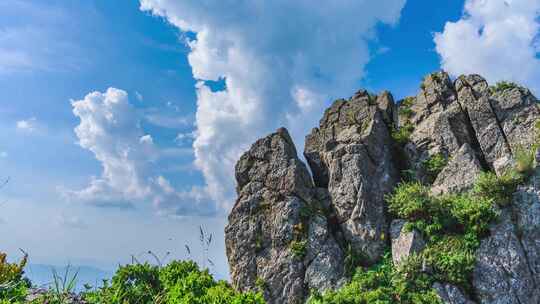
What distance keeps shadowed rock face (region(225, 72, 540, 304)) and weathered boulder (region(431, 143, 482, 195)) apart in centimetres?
5

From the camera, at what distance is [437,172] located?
72.6 ft

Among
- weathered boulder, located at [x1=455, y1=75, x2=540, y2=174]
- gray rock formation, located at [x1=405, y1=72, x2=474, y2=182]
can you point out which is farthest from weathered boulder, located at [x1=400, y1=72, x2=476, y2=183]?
weathered boulder, located at [x1=455, y1=75, x2=540, y2=174]

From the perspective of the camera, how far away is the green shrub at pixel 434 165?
2200 centimetres

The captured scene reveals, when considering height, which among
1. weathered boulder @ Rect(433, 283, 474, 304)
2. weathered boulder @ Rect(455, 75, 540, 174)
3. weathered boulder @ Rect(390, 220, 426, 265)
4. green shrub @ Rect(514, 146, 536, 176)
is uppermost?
weathered boulder @ Rect(455, 75, 540, 174)

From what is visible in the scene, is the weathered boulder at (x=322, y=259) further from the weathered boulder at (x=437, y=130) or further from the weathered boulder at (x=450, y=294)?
the weathered boulder at (x=437, y=130)

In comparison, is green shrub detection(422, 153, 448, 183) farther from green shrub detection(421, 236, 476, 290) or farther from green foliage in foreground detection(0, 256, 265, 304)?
green foliage in foreground detection(0, 256, 265, 304)

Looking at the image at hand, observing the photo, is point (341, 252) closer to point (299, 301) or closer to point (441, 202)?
point (299, 301)

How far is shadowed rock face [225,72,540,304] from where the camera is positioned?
1938 centimetres

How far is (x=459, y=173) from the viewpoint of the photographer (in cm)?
2039

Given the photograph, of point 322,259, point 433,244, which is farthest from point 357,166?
point 433,244

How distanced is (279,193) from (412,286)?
835 cm

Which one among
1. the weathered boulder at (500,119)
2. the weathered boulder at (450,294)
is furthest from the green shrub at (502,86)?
the weathered boulder at (450,294)

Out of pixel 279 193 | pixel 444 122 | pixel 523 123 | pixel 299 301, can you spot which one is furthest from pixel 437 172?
pixel 299 301

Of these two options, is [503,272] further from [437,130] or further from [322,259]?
[437,130]
